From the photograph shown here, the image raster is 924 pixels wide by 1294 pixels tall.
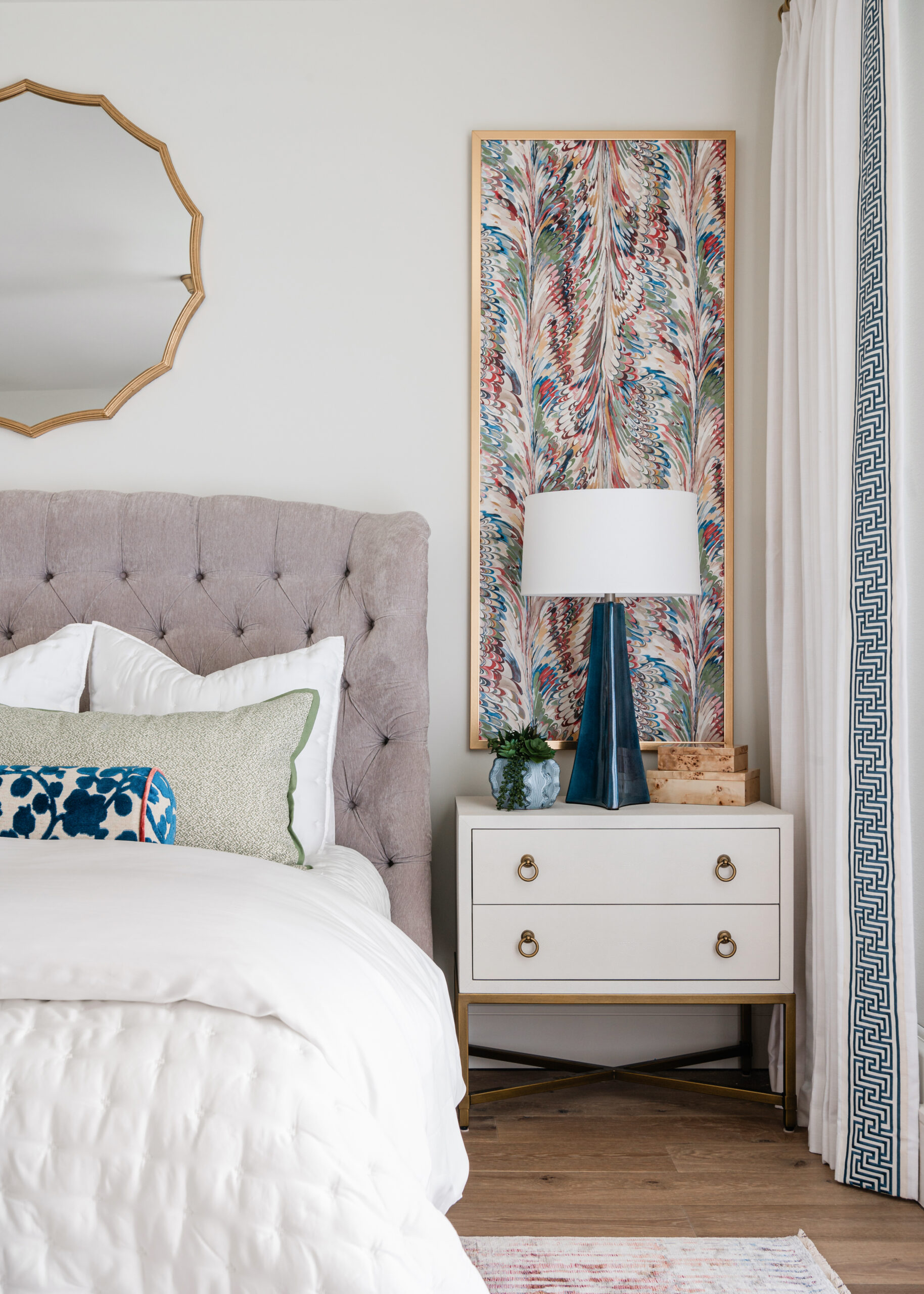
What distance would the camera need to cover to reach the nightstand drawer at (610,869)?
6.36 ft

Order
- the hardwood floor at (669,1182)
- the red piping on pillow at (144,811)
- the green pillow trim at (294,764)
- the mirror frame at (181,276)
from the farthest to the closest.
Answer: the mirror frame at (181,276)
the green pillow trim at (294,764)
the hardwood floor at (669,1182)
the red piping on pillow at (144,811)

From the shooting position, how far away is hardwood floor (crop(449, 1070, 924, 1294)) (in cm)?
157

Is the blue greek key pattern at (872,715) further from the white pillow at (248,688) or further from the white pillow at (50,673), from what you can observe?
the white pillow at (50,673)

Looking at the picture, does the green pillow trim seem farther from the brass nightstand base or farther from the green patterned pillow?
the brass nightstand base

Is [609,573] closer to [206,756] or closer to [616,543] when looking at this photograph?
[616,543]

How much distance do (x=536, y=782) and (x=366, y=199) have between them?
4.86ft

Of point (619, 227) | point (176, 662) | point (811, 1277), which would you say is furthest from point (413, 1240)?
point (619, 227)

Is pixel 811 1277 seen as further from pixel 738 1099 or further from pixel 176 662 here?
pixel 176 662

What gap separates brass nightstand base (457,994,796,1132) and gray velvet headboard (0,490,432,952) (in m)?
0.45

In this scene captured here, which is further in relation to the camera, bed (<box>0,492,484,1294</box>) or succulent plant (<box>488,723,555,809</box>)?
succulent plant (<box>488,723,555,809</box>)

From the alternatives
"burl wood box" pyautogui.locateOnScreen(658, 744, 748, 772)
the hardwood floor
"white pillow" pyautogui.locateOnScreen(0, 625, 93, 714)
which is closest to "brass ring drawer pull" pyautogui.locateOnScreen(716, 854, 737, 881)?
"burl wood box" pyautogui.locateOnScreen(658, 744, 748, 772)

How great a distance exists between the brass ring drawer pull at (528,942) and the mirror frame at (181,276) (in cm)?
158

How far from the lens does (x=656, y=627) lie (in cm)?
231

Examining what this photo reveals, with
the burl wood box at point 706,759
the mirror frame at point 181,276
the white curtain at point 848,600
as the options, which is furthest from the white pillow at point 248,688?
the white curtain at point 848,600
